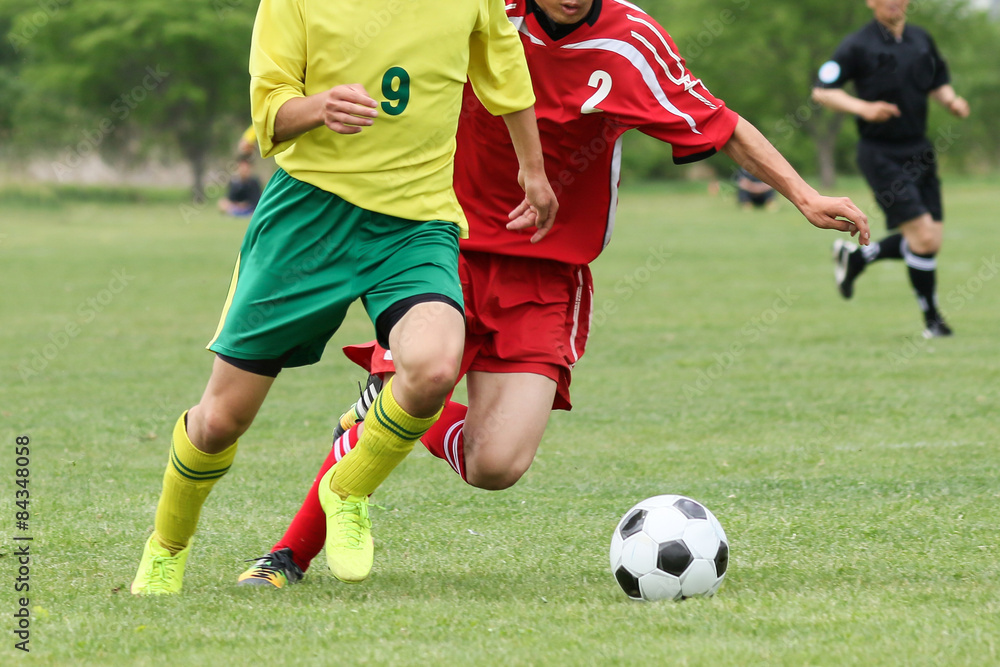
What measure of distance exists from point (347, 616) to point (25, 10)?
5687 cm

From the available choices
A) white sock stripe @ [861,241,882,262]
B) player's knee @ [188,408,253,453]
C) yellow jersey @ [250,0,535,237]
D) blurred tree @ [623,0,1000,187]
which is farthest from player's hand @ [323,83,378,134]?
blurred tree @ [623,0,1000,187]

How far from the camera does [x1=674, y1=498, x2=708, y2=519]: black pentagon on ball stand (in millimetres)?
3764

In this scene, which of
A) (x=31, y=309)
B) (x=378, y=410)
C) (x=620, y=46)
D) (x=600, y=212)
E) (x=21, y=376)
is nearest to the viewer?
(x=378, y=410)

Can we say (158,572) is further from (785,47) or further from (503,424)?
(785,47)

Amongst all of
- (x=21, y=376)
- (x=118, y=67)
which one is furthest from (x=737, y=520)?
(x=118, y=67)

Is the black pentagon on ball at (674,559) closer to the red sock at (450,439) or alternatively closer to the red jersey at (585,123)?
the red sock at (450,439)

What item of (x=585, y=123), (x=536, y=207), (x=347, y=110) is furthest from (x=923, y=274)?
(x=347, y=110)

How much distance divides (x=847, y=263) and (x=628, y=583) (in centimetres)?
716

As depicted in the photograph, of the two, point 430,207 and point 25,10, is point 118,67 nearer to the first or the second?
point 25,10

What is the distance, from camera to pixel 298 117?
3.35m

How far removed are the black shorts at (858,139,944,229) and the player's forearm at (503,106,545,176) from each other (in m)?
5.67

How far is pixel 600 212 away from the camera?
4547 millimetres

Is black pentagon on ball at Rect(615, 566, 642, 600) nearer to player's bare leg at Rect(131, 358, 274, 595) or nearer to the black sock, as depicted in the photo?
player's bare leg at Rect(131, 358, 274, 595)

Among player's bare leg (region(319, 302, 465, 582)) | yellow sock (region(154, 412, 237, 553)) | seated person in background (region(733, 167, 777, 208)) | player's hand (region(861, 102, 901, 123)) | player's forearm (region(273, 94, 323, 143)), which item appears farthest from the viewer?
seated person in background (region(733, 167, 777, 208))
